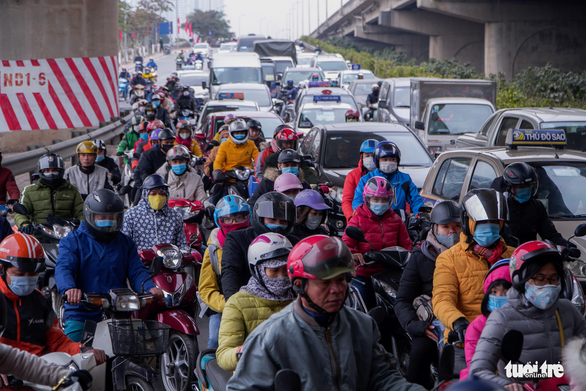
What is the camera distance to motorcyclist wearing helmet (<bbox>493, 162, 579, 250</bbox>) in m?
6.22

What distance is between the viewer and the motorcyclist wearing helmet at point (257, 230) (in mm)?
4969

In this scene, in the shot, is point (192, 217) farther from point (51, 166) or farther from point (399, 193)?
Answer: point (399, 193)

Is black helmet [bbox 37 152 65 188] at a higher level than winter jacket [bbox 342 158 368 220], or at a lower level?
higher

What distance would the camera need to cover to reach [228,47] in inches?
2589

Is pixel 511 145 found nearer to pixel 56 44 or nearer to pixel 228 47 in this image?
pixel 56 44

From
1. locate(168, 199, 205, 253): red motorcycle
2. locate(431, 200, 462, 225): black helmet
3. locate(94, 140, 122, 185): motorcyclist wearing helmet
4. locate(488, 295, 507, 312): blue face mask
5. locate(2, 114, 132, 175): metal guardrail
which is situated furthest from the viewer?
locate(2, 114, 132, 175): metal guardrail

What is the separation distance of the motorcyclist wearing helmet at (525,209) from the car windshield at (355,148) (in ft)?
16.5

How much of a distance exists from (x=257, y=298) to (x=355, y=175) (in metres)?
4.50

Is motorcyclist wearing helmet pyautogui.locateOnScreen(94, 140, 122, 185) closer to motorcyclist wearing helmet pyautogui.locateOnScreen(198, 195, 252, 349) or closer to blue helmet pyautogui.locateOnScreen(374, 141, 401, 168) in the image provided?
blue helmet pyautogui.locateOnScreen(374, 141, 401, 168)

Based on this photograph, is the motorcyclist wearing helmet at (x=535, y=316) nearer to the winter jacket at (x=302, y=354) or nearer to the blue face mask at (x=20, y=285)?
the winter jacket at (x=302, y=354)

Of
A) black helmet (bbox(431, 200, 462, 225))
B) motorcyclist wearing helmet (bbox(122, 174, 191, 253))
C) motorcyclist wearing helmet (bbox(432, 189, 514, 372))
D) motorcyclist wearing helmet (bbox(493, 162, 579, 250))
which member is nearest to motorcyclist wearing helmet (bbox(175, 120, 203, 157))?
motorcyclist wearing helmet (bbox(122, 174, 191, 253))

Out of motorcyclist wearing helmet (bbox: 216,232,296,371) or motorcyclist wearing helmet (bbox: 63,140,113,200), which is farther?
motorcyclist wearing helmet (bbox: 63,140,113,200)

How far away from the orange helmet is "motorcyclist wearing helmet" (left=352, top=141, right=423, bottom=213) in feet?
13.1

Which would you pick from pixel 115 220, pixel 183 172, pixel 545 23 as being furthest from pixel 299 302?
pixel 545 23
